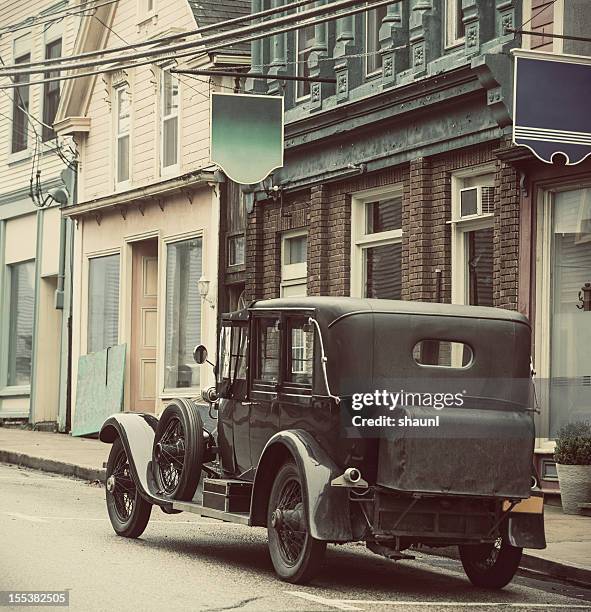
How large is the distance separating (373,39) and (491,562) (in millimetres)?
11004

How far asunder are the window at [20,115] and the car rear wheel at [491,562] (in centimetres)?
2245

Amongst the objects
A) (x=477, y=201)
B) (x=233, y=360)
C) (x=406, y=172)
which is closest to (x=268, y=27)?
(x=477, y=201)

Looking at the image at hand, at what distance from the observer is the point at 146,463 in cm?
1302

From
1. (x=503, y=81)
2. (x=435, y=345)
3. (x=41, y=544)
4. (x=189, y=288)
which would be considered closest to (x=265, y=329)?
(x=435, y=345)

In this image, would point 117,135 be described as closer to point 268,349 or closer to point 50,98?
point 50,98

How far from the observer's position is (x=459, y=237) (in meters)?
18.9

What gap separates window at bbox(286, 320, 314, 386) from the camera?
36.8ft

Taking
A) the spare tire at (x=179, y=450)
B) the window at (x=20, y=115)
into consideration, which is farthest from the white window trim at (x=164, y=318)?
the spare tire at (x=179, y=450)

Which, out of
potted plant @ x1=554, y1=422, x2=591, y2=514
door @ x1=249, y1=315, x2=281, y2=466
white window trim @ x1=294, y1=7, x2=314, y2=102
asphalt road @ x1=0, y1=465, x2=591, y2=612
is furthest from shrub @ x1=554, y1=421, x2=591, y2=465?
white window trim @ x1=294, y1=7, x2=314, y2=102

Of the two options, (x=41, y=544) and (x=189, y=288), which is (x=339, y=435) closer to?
(x=41, y=544)

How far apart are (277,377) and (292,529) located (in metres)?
1.31

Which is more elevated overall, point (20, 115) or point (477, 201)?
point (20, 115)

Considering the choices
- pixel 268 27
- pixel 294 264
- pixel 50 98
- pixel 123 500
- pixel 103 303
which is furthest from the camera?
pixel 50 98

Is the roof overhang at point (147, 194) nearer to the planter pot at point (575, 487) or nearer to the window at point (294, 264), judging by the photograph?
the window at point (294, 264)
